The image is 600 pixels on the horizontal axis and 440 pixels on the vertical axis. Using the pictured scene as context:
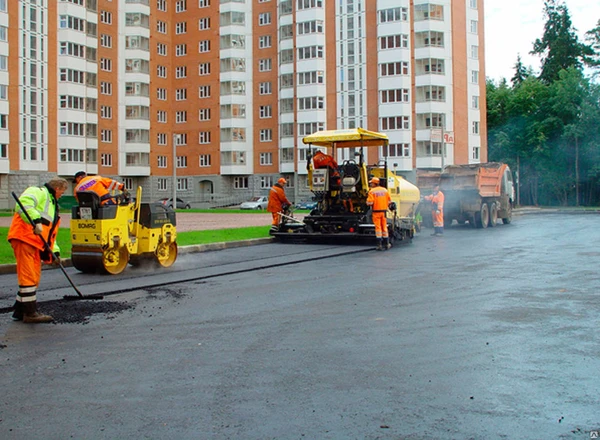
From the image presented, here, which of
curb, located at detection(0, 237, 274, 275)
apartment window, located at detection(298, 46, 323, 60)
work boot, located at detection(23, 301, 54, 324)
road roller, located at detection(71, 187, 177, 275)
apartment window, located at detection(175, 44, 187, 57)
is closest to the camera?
work boot, located at detection(23, 301, 54, 324)

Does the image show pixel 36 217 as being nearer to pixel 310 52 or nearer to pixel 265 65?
pixel 310 52

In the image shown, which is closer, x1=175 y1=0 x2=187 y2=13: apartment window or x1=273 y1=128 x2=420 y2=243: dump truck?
x1=273 y1=128 x2=420 y2=243: dump truck

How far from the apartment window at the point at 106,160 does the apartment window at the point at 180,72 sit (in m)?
12.3

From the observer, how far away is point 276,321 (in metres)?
7.68

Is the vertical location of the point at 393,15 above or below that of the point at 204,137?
above

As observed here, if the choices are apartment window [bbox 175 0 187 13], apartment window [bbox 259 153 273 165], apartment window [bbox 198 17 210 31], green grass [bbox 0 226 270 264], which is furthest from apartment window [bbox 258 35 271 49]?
green grass [bbox 0 226 270 264]

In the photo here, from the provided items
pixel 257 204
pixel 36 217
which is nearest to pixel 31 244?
pixel 36 217

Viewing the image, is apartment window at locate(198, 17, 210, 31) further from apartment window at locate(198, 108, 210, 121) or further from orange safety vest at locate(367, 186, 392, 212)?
orange safety vest at locate(367, 186, 392, 212)

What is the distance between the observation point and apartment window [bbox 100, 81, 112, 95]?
7312 centimetres

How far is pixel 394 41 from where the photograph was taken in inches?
2640

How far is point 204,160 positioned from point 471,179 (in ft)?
176

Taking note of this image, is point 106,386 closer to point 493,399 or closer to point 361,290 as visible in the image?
point 493,399

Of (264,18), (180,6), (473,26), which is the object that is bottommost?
(473,26)

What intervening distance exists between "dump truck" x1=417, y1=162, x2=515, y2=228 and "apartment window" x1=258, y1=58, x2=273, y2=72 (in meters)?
49.9
